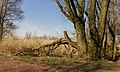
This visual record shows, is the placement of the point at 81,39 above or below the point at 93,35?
below

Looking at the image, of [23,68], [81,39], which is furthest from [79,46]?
[23,68]

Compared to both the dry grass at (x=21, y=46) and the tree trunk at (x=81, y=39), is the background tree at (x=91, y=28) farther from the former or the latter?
the dry grass at (x=21, y=46)

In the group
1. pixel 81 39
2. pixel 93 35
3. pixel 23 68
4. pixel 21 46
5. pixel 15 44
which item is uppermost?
pixel 93 35

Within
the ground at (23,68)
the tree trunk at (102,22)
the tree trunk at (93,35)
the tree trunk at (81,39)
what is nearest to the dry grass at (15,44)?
the tree trunk at (81,39)

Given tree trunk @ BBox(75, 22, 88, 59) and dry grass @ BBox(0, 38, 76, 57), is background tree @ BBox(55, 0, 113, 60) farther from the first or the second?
dry grass @ BBox(0, 38, 76, 57)

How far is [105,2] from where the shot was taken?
17.0 meters

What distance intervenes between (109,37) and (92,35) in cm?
688

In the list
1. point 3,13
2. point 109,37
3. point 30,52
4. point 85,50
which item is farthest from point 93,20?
point 3,13

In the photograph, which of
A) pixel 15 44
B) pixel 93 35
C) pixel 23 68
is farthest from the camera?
pixel 15 44

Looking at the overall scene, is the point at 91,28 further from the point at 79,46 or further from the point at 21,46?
the point at 21,46

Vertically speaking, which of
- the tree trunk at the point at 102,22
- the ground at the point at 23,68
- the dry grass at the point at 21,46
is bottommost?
the ground at the point at 23,68

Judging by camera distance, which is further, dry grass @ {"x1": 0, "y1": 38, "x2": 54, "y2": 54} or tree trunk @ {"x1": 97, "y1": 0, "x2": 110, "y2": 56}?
dry grass @ {"x1": 0, "y1": 38, "x2": 54, "y2": 54}

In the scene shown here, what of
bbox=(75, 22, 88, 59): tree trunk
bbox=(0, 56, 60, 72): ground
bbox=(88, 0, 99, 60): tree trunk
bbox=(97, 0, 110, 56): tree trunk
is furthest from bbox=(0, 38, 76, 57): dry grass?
bbox=(0, 56, 60, 72): ground

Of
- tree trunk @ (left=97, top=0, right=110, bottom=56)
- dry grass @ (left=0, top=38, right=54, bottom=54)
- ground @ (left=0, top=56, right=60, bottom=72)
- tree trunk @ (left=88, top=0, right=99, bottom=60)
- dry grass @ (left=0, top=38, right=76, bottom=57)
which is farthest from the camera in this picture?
dry grass @ (left=0, top=38, right=54, bottom=54)
